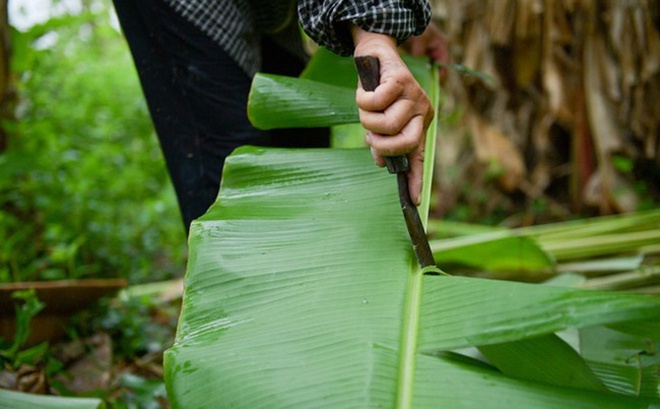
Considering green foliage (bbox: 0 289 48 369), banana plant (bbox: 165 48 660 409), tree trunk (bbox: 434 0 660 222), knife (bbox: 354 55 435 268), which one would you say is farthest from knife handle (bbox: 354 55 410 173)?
tree trunk (bbox: 434 0 660 222)

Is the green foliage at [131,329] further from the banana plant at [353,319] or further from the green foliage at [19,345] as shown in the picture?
the banana plant at [353,319]

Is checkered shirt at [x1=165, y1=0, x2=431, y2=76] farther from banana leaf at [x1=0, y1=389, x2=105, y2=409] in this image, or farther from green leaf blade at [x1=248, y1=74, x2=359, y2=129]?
banana leaf at [x1=0, y1=389, x2=105, y2=409]

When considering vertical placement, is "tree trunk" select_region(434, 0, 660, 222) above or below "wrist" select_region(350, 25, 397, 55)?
below

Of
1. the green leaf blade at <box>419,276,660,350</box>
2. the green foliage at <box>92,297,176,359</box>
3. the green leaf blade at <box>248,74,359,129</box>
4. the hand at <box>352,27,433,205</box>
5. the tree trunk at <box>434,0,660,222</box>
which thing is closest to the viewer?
the green leaf blade at <box>419,276,660,350</box>

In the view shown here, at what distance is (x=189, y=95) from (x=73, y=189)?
1.26m

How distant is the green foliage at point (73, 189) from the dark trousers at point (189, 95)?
0.71 m

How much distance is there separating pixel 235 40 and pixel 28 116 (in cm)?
177

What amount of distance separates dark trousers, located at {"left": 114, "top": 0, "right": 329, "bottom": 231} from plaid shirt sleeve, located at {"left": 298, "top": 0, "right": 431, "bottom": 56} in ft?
0.98

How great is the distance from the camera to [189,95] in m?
1.11

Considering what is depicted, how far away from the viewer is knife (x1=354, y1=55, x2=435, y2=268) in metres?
0.74

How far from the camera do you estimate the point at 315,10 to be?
842mm

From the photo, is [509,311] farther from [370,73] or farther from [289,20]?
[289,20]

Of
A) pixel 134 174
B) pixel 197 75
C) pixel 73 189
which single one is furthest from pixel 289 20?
pixel 134 174

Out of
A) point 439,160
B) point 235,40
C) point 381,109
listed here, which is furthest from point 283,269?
point 439,160
